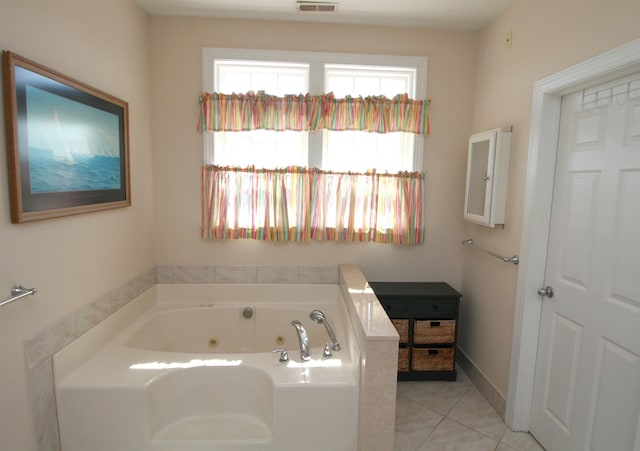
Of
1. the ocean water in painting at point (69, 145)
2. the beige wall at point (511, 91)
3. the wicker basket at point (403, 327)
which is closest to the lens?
the ocean water in painting at point (69, 145)

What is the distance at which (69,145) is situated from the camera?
1.72 meters

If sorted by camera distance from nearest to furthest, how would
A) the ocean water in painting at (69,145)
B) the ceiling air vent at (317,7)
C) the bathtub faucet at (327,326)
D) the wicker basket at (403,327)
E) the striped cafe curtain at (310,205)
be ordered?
the ocean water in painting at (69,145)
the bathtub faucet at (327,326)
the ceiling air vent at (317,7)
the wicker basket at (403,327)
the striped cafe curtain at (310,205)

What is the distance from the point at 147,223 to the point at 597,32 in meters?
2.93

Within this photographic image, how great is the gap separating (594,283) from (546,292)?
32 cm

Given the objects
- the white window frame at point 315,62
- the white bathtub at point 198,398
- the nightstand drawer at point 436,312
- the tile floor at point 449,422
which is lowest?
the tile floor at point 449,422

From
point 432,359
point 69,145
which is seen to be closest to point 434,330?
point 432,359

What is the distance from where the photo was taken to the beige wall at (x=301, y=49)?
2.66m

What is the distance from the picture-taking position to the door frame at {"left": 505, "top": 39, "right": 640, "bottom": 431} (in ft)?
6.40

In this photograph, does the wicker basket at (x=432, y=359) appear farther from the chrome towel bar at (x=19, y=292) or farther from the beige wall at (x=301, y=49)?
the chrome towel bar at (x=19, y=292)

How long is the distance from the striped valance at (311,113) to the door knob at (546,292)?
141 cm

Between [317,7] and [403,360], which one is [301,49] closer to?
[317,7]

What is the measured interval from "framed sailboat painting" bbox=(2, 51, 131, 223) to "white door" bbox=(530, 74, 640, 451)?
2.56 metres

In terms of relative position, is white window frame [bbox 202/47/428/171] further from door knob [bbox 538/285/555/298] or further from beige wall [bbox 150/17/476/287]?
door knob [bbox 538/285/555/298]

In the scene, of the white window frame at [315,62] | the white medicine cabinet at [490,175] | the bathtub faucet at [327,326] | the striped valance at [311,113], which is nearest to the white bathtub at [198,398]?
the bathtub faucet at [327,326]
